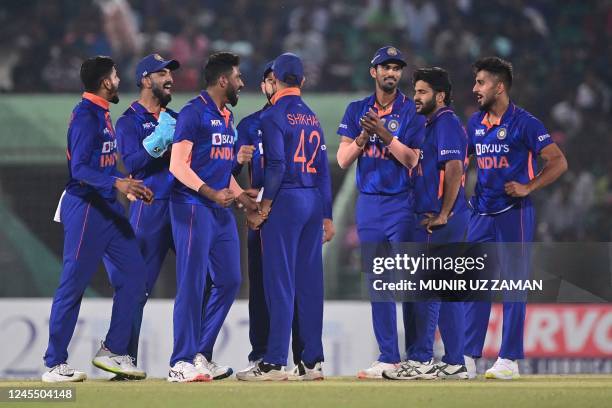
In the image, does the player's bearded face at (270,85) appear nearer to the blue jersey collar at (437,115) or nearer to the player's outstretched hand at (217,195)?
the player's outstretched hand at (217,195)

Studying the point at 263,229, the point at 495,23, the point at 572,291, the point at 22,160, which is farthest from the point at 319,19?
the point at 263,229

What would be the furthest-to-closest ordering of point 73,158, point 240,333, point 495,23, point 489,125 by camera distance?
1. point 495,23
2. point 240,333
3. point 489,125
4. point 73,158

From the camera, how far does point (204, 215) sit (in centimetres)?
708

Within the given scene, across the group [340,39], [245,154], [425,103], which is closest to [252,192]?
[245,154]

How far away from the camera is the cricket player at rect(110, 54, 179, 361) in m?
7.38

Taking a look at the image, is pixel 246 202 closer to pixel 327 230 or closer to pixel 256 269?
pixel 256 269

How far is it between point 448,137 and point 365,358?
4.23 m

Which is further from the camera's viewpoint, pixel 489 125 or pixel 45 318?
pixel 45 318

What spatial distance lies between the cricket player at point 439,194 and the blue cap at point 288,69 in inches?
31.7

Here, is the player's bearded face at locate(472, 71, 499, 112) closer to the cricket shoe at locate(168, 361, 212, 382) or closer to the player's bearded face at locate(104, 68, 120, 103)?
the player's bearded face at locate(104, 68, 120, 103)

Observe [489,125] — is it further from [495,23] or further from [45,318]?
[495,23]

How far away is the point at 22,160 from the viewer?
11.6 meters

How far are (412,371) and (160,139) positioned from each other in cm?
211

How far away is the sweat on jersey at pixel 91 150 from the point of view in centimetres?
696
